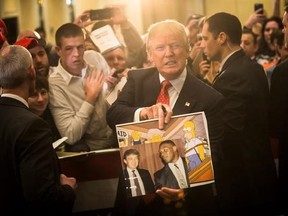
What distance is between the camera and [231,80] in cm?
304

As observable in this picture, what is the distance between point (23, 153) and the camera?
7.67ft

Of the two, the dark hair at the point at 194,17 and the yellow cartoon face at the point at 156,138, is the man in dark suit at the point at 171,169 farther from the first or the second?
the dark hair at the point at 194,17

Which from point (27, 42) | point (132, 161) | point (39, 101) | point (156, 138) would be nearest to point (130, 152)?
point (132, 161)

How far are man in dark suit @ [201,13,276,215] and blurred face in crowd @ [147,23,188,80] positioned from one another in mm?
161

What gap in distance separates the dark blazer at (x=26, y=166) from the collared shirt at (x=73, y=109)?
0.60 meters

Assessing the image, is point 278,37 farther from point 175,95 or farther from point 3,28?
point 3,28

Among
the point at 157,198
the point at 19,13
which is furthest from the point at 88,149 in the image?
the point at 19,13

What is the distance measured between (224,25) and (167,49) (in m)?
0.38

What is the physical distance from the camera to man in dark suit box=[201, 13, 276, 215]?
3.02 m

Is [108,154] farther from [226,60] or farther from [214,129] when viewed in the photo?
[226,60]

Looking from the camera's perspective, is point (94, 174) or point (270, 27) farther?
point (270, 27)

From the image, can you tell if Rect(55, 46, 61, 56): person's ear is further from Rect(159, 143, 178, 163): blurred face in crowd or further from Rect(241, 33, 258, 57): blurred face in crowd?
Rect(241, 33, 258, 57): blurred face in crowd

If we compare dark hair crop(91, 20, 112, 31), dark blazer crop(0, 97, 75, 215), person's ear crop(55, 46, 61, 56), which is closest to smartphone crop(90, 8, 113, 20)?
dark hair crop(91, 20, 112, 31)

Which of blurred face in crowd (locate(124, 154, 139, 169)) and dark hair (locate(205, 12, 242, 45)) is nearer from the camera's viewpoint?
blurred face in crowd (locate(124, 154, 139, 169))
